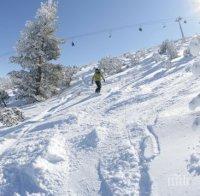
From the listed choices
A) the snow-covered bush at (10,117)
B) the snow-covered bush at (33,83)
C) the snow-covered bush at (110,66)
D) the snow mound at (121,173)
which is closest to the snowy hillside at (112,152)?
the snow mound at (121,173)

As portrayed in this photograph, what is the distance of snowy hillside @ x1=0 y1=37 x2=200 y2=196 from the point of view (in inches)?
395

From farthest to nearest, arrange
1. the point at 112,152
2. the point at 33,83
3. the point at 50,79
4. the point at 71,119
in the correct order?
the point at 50,79 < the point at 33,83 < the point at 71,119 < the point at 112,152

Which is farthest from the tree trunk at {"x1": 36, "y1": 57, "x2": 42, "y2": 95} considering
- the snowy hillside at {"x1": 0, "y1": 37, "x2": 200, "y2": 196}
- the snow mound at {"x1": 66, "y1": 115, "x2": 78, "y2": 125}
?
the snow mound at {"x1": 66, "y1": 115, "x2": 78, "y2": 125}

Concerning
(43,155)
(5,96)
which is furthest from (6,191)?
(5,96)

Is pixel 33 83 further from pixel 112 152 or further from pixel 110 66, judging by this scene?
pixel 112 152

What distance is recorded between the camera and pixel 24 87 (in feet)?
105

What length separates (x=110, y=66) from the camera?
3728 centimetres

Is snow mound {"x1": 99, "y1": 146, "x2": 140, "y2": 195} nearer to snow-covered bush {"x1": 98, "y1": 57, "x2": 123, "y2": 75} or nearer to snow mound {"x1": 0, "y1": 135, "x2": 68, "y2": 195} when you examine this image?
snow mound {"x1": 0, "y1": 135, "x2": 68, "y2": 195}

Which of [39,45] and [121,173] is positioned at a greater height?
[39,45]

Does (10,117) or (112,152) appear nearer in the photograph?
(112,152)

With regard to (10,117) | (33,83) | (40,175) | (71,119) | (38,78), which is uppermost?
(38,78)

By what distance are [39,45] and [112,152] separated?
2262 cm

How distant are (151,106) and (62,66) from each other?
19469mm

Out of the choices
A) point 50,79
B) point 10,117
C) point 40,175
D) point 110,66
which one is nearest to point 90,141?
point 40,175
